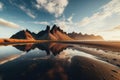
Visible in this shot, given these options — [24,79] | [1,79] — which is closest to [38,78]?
[24,79]

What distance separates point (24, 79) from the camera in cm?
1001

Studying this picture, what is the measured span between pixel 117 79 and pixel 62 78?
5829mm

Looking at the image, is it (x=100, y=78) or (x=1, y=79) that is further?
(x=100, y=78)

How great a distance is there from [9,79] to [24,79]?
1513 millimetres

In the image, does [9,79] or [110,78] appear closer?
[9,79]

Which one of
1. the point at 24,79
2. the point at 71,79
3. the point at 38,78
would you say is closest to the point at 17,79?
the point at 24,79

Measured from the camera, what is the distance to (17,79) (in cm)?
1003

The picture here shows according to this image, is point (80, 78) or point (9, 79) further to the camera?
point (80, 78)

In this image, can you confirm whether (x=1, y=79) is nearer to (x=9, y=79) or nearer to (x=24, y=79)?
(x=9, y=79)

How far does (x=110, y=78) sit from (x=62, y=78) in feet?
17.3

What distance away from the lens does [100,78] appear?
35.3 ft

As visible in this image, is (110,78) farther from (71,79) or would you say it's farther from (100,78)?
(71,79)

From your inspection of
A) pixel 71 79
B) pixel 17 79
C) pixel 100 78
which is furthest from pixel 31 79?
pixel 100 78

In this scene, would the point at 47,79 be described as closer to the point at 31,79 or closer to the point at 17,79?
the point at 31,79
